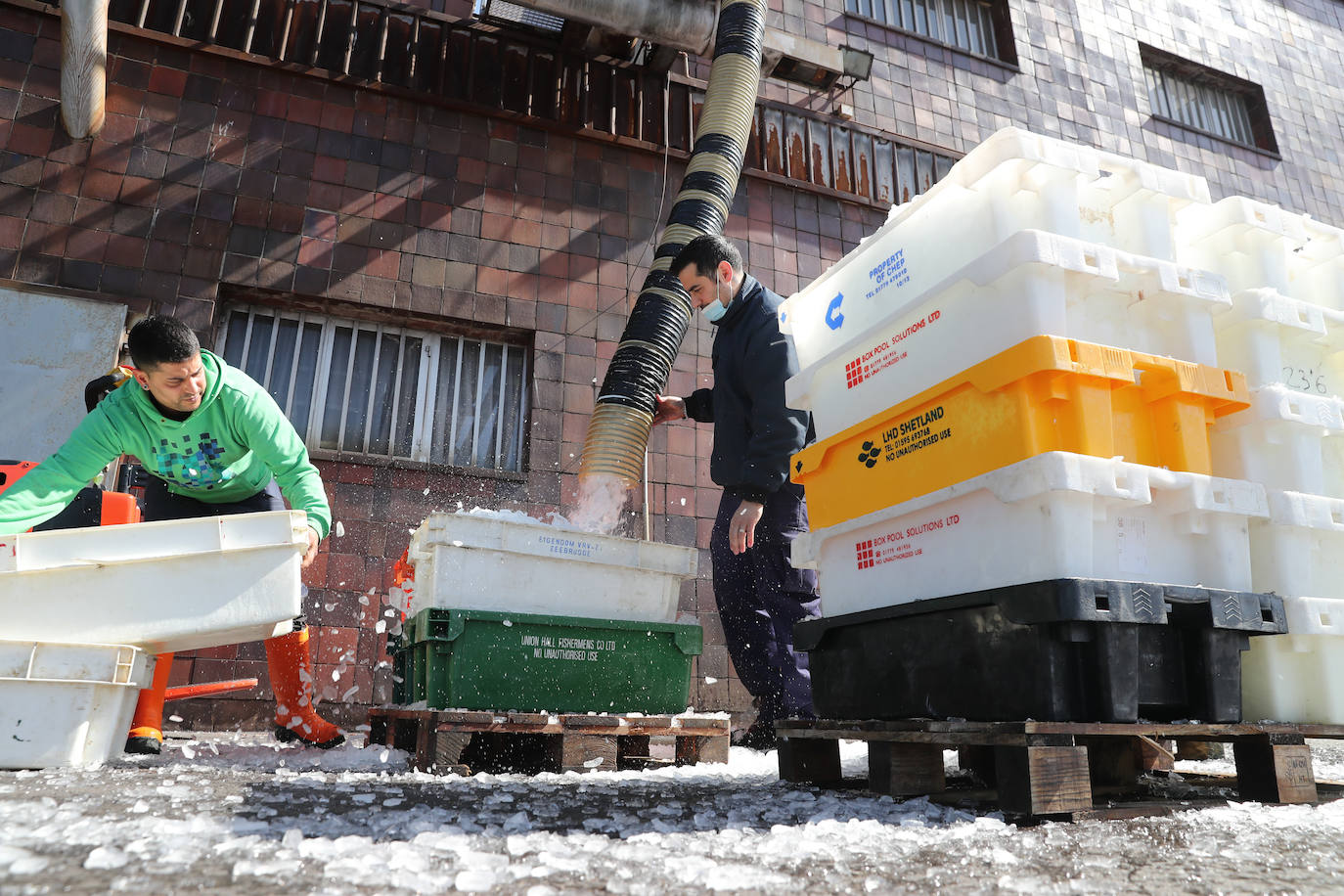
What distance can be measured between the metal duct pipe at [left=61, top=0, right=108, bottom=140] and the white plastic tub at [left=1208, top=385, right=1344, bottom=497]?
6.20 metres

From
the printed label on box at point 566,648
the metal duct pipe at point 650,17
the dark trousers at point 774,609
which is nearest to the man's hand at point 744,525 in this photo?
the dark trousers at point 774,609

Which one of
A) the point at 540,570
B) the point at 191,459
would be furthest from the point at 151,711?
the point at 540,570

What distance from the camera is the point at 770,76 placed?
7.43 meters

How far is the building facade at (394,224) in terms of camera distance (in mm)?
5145

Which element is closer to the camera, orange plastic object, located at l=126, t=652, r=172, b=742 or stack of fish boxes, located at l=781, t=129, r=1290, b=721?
stack of fish boxes, located at l=781, t=129, r=1290, b=721

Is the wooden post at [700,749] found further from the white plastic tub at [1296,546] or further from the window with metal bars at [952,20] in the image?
the window with metal bars at [952,20]

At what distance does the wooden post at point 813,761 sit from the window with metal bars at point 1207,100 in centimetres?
1022

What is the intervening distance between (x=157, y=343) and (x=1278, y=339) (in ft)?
11.6

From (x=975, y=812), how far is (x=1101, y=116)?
935cm

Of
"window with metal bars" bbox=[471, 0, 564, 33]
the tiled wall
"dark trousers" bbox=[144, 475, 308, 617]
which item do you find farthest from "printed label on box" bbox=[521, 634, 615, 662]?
the tiled wall

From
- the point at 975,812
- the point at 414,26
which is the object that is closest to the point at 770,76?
the point at 414,26

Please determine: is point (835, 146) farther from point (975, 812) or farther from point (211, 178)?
point (975, 812)

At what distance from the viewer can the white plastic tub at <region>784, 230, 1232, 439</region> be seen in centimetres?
208

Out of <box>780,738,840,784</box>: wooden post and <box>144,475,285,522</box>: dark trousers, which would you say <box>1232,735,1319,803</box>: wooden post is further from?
<box>144,475,285,522</box>: dark trousers
